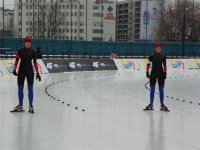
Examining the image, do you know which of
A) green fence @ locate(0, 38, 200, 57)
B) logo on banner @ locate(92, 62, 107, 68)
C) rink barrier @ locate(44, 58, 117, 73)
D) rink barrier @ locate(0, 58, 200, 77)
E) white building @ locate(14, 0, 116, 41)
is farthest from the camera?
white building @ locate(14, 0, 116, 41)

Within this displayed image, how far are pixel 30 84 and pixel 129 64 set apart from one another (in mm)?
21043

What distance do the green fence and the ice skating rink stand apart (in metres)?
22.4

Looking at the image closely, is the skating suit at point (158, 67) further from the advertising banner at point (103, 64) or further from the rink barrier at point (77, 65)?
the advertising banner at point (103, 64)

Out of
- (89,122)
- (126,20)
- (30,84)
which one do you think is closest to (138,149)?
(89,122)

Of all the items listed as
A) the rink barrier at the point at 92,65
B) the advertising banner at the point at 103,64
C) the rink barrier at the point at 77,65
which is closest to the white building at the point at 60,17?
the rink barrier at the point at 92,65

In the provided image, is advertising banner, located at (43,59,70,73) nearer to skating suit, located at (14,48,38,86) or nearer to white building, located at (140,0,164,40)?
skating suit, located at (14,48,38,86)

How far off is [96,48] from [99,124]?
110 ft

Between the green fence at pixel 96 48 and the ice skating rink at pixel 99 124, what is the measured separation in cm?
2237

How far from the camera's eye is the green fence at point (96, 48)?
122 ft

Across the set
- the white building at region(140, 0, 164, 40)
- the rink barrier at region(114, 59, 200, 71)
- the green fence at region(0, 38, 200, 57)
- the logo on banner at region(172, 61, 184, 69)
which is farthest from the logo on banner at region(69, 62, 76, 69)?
the white building at region(140, 0, 164, 40)

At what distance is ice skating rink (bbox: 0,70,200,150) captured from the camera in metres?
6.69

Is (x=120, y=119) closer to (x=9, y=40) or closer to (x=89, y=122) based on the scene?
(x=89, y=122)

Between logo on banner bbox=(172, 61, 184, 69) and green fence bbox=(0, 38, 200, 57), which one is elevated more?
green fence bbox=(0, 38, 200, 57)

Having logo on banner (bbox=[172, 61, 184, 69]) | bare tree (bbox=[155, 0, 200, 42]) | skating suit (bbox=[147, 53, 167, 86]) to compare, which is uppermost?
bare tree (bbox=[155, 0, 200, 42])
